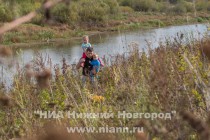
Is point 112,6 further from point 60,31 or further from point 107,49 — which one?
point 107,49

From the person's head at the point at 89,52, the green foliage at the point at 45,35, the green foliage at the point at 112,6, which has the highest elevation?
the green foliage at the point at 112,6

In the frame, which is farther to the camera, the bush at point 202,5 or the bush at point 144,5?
the bush at point 144,5

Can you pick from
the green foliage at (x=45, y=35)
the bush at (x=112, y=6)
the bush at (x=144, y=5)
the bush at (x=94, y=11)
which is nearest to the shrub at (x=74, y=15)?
the bush at (x=94, y=11)

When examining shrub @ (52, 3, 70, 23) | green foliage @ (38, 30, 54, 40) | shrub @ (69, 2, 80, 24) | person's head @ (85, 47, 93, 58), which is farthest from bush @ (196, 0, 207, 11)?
shrub @ (69, 2, 80, 24)

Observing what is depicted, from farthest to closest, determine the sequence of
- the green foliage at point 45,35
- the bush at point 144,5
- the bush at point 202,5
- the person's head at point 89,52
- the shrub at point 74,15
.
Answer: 1. the bush at point 144,5
2. the shrub at point 74,15
3. the green foliage at point 45,35
4. the person's head at point 89,52
5. the bush at point 202,5

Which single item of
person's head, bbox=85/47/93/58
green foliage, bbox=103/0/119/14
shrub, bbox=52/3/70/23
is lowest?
person's head, bbox=85/47/93/58

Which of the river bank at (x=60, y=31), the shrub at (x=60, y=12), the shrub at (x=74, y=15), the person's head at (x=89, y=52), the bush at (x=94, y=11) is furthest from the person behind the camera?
the bush at (x=94, y=11)

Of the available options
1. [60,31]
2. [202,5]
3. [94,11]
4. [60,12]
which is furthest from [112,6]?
[202,5]

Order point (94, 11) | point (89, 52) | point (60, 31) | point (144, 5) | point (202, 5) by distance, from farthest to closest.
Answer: point (144, 5) < point (94, 11) < point (60, 31) < point (202, 5) < point (89, 52)

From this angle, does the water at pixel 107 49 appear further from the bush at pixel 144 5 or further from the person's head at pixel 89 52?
the bush at pixel 144 5

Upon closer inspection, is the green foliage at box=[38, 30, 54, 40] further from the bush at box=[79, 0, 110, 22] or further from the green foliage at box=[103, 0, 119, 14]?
the green foliage at box=[103, 0, 119, 14]

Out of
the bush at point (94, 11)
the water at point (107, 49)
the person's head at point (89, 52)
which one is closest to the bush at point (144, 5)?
the bush at point (94, 11)

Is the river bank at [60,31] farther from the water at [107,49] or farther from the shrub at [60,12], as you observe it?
the water at [107,49]

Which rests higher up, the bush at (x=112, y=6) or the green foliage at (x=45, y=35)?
the bush at (x=112, y=6)
